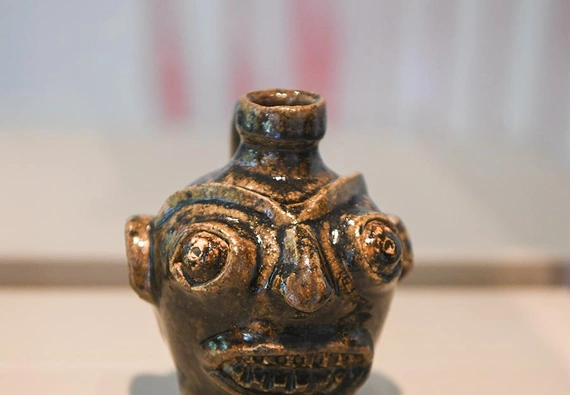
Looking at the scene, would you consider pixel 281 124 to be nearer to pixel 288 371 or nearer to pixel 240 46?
pixel 288 371

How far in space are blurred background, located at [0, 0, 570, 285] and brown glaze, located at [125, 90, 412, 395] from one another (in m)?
0.99

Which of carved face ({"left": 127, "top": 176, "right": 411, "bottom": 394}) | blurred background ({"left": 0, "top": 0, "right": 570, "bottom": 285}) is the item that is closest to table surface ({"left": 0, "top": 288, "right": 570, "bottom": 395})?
blurred background ({"left": 0, "top": 0, "right": 570, "bottom": 285})

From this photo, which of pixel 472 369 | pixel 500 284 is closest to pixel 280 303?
pixel 472 369

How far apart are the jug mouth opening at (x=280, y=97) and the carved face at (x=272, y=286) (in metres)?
0.16

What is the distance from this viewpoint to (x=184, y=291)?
3.43 feet

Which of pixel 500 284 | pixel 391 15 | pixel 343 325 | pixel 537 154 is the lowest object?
pixel 500 284

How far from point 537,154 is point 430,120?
0.36 meters

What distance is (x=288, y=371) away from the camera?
1053 mm

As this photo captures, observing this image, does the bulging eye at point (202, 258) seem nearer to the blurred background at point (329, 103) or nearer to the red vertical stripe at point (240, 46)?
the blurred background at point (329, 103)

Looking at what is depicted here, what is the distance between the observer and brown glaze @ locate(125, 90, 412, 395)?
1.01m

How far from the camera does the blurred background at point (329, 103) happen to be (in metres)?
2.21

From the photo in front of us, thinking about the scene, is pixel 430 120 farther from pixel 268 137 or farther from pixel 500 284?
pixel 268 137

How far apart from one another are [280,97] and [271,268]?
32 centimetres

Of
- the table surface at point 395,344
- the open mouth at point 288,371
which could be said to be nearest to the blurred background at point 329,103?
the table surface at point 395,344
